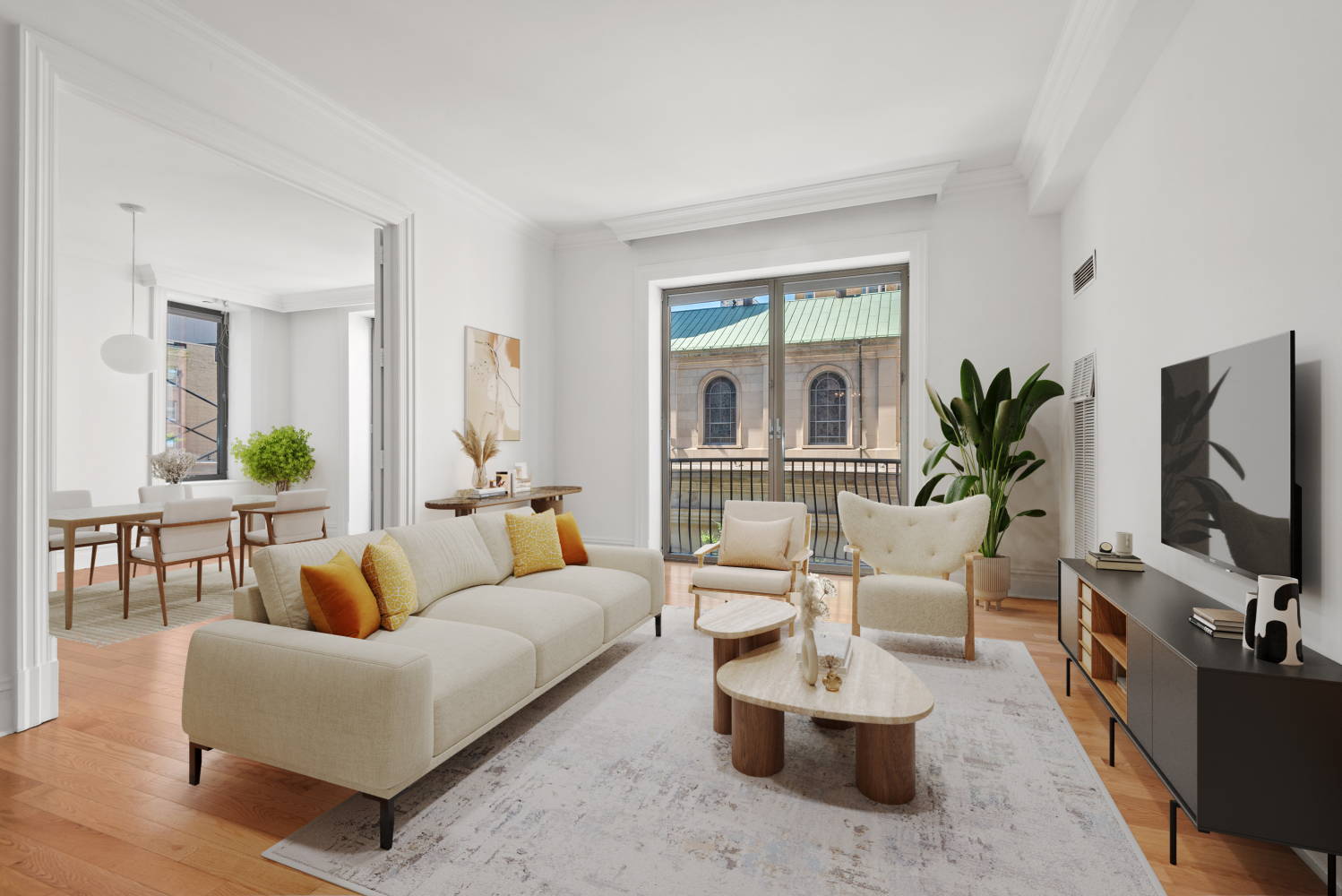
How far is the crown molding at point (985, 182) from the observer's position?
4.66 m

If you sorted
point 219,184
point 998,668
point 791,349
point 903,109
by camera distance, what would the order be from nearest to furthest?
point 998,668 < point 903,109 < point 219,184 < point 791,349

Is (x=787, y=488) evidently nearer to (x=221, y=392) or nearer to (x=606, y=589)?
(x=606, y=589)

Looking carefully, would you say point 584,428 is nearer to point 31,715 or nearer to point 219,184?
point 219,184

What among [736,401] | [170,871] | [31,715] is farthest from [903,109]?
[31,715]

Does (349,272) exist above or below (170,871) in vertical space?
above

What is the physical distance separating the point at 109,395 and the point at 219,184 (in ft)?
9.95

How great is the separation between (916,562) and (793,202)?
9.83 feet

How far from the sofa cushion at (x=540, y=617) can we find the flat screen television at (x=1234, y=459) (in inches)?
97.0

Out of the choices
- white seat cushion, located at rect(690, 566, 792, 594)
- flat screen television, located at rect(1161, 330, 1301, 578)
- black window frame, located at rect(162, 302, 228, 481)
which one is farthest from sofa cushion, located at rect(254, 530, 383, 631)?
black window frame, located at rect(162, 302, 228, 481)

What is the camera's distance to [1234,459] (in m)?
2.12

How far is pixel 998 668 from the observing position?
3.29 metres

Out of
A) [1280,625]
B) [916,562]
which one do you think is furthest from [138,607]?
[1280,625]

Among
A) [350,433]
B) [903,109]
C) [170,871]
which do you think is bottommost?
[170,871]

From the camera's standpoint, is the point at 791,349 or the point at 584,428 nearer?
the point at 791,349
